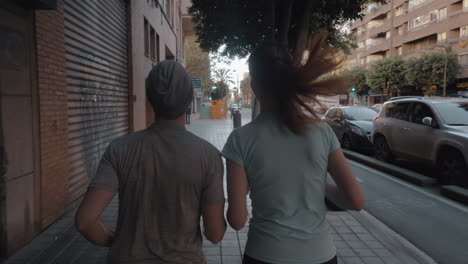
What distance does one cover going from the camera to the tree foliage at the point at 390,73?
1948 inches

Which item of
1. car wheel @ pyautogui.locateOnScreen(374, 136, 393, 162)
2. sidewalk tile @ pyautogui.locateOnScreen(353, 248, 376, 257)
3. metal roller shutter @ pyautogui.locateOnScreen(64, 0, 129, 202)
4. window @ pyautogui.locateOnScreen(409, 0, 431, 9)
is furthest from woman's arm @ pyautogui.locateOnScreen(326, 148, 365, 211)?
window @ pyautogui.locateOnScreen(409, 0, 431, 9)

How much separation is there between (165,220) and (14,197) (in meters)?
3.45

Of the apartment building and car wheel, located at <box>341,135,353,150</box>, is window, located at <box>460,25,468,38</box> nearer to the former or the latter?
the apartment building

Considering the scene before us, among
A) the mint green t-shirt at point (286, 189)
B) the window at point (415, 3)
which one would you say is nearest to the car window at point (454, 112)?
the mint green t-shirt at point (286, 189)

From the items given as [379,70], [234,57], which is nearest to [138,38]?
[234,57]

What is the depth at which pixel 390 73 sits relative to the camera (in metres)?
49.9

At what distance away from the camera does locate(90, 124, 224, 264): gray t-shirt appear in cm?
161

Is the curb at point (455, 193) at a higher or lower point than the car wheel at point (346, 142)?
lower

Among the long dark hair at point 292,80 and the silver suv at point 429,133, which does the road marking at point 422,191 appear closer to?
the silver suv at point 429,133

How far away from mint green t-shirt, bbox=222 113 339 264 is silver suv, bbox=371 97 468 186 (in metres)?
6.39

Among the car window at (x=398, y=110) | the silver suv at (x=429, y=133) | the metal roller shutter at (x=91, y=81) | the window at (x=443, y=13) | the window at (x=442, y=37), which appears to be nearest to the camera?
the metal roller shutter at (x=91, y=81)

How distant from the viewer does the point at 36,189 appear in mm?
4832

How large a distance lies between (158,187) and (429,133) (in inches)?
306

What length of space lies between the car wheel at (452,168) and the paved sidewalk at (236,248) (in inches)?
116
